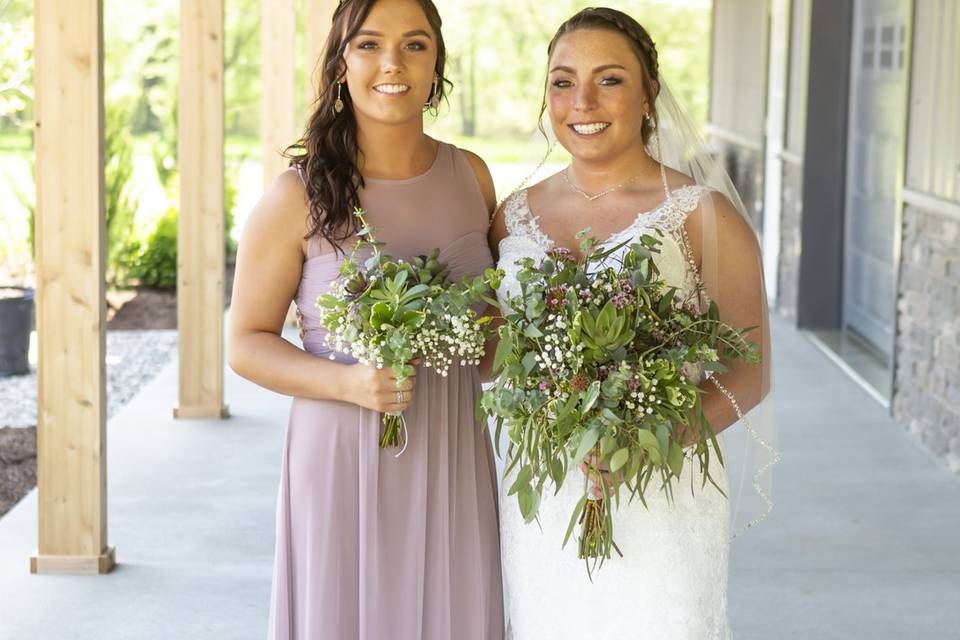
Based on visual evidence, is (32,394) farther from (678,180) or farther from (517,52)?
(517,52)

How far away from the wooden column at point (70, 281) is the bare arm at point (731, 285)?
8.58ft

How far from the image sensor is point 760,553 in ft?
17.7

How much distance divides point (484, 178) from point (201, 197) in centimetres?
438

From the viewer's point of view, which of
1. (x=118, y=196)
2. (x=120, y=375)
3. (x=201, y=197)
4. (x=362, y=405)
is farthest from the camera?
(x=118, y=196)

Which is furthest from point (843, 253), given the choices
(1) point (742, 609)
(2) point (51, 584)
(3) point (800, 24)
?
(2) point (51, 584)

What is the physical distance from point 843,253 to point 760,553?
5.06m

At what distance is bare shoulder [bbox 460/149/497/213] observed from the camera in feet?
10.5

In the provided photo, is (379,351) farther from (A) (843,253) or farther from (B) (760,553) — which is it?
(A) (843,253)

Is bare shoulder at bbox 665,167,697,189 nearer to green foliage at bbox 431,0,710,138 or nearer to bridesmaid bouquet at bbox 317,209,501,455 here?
bridesmaid bouquet at bbox 317,209,501,455

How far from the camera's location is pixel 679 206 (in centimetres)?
295

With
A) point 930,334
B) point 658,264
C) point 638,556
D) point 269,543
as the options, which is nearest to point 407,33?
point 658,264

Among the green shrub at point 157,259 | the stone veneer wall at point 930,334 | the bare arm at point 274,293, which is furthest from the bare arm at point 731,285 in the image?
the green shrub at point 157,259

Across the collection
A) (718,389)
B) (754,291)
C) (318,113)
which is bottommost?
(718,389)

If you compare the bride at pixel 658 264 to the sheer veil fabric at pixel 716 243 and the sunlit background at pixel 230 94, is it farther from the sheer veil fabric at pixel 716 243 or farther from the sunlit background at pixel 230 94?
the sunlit background at pixel 230 94
